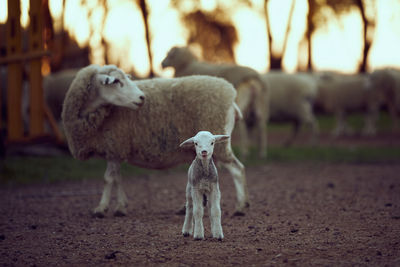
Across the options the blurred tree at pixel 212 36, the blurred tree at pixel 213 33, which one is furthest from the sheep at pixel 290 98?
the blurred tree at pixel 212 36

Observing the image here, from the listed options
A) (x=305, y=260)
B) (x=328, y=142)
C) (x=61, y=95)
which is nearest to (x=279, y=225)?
(x=305, y=260)

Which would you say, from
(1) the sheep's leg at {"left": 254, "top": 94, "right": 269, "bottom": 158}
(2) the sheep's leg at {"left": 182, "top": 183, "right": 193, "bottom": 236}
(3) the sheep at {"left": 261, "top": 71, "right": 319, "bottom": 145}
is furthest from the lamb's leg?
(3) the sheep at {"left": 261, "top": 71, "right": 319, "bottom": 145}

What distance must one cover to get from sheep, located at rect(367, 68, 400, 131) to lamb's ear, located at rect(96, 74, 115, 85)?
41.6ft

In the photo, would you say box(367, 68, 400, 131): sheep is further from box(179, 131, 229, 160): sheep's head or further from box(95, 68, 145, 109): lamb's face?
box(179, 131, 229, 160): sheep's head

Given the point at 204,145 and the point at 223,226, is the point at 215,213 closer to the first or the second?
the point at 204,145

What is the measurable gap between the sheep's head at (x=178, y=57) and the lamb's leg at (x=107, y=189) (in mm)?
3177

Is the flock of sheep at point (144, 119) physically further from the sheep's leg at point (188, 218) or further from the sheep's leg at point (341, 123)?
the sheep's leg at point (341, 123)

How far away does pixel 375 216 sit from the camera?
5.62 metres

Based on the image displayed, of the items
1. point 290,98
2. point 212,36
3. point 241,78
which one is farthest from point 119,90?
point 212,36

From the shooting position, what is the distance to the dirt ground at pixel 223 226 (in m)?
4.11

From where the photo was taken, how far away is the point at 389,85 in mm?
17219

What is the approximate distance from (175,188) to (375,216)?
3.35 m

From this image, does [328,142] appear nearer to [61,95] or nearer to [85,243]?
[61,95]

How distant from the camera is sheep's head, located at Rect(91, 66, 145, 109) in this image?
588cm
